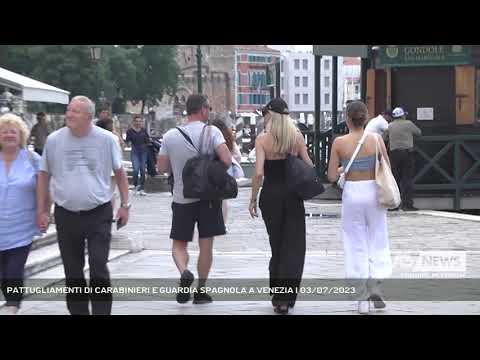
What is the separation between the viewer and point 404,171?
19234 millimetres

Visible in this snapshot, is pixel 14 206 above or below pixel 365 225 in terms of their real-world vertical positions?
above

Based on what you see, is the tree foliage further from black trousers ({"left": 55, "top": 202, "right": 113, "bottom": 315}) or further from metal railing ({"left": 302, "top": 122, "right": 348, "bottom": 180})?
black trousers ({"left": 55, "top": 202, "right": 113, "bottom": 315})

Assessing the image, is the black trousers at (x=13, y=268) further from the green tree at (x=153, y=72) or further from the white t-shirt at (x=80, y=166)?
the green tree at (x=153, y=72)

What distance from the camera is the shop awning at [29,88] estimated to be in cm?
1958

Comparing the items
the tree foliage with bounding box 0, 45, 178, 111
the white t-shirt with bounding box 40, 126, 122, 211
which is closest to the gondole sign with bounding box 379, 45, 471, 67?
the white t-shirt with bounding box 40, 126, 122, 211

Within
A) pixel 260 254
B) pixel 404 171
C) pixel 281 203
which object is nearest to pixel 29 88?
pixel 404 171

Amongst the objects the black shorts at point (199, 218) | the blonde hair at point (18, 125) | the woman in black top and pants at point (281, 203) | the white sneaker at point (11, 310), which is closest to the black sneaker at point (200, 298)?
the black shorts at point (199, 218)

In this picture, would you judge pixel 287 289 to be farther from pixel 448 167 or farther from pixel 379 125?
pixel 448 167

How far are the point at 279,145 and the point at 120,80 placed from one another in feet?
253

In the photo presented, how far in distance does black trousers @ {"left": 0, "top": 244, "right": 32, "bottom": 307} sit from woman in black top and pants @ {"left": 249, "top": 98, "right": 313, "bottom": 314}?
7.08 feet

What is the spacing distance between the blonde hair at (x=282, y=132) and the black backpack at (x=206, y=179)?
0.52 metres

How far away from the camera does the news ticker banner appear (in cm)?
960

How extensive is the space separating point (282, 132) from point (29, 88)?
1231cm
